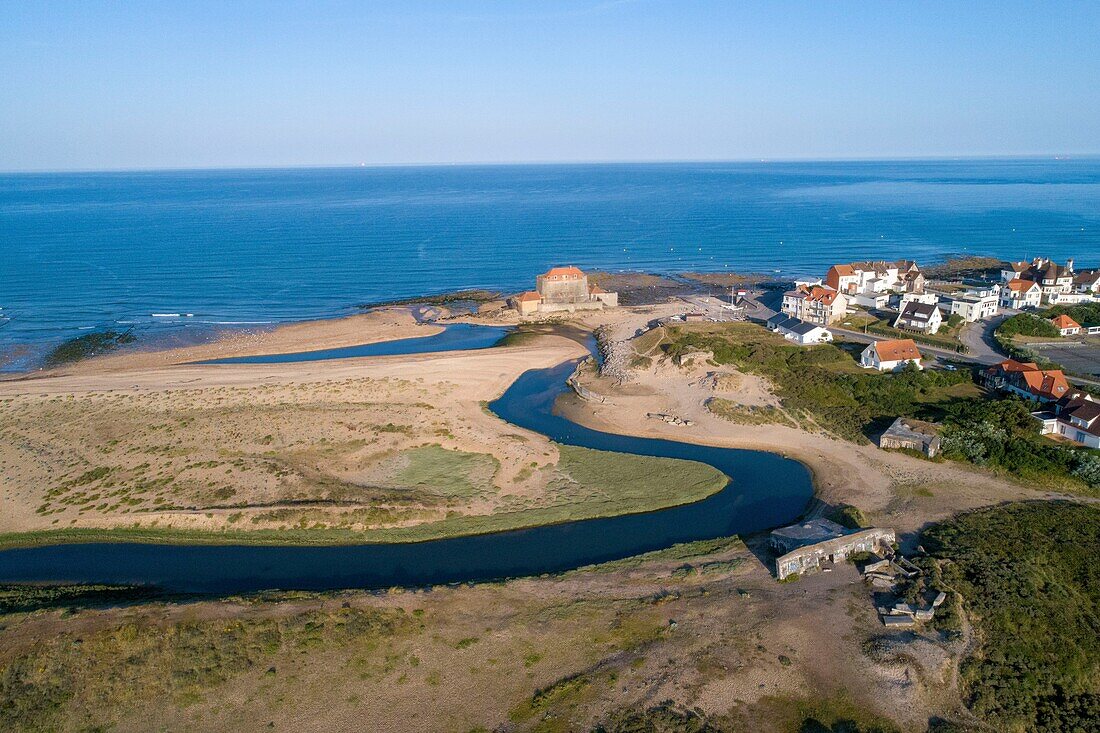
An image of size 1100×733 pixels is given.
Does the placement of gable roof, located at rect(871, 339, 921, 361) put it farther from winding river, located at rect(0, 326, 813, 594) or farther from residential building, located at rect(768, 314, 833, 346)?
winding river, located at rect(0, 326, 813, 594)

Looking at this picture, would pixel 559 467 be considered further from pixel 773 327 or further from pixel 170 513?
pixel 773 327

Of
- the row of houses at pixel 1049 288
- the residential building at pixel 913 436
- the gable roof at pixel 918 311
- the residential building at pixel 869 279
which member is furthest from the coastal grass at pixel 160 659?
the row of houses at pixel 1049 288

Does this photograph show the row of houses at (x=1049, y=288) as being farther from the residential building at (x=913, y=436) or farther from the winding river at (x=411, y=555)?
the winding river at (x=411, y=555)

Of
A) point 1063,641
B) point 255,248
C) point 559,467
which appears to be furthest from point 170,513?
point 255,248

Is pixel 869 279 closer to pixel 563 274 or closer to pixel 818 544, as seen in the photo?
pixel 563 274

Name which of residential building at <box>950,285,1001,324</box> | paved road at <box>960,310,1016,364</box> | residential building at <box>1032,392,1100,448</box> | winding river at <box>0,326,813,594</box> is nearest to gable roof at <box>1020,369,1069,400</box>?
residential building at <box>1032,392,1100,448</box>

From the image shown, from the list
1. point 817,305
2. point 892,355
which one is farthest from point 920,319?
point 892,355
